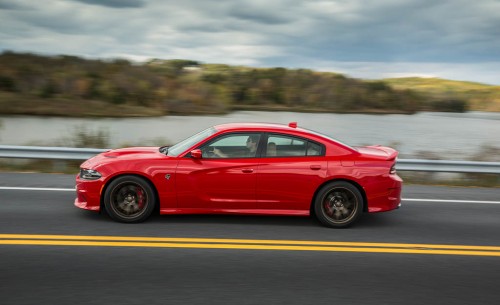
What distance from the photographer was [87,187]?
6.94m

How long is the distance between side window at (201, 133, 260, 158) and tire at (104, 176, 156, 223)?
3.03 feet

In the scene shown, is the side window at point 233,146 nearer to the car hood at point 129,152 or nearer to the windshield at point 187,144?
the windshield at point 187,144

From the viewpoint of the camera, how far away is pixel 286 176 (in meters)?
7.01

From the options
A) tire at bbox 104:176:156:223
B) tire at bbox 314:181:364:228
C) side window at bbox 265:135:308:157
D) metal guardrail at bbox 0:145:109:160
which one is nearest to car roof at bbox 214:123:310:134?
side window at bbox 265:135:308:157

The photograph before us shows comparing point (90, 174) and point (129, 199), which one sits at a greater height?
point (90, 174)

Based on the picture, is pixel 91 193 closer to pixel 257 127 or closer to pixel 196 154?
pixel 196 154

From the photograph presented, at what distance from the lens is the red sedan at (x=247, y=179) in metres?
6.93

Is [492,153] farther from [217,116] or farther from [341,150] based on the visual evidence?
[217,116]

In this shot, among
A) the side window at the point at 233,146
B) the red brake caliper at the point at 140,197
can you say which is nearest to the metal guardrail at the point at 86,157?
the red brake caliper at the point at 140,197

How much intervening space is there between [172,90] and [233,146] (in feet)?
134

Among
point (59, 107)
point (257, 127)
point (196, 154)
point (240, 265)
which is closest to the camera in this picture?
point (240, 265)

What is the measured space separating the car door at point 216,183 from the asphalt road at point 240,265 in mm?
319

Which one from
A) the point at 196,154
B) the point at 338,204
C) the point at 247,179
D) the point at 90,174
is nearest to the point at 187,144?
the point at 196,154

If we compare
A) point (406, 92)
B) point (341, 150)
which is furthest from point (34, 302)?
point (406, 92)
